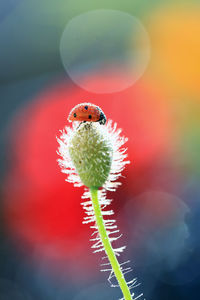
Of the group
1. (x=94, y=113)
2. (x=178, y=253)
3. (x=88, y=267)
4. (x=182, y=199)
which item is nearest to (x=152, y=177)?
(x=182, y=199)

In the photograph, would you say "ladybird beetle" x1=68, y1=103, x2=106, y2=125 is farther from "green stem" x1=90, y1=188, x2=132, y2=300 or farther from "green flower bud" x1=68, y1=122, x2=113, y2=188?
"green stem" x1=90, y1=188, x2=132, y2=300

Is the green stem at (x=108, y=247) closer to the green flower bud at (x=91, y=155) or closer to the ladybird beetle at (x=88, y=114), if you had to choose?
the green flower bud at (x=91, y=155)

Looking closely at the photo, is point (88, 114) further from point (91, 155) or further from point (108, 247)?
point (108, 247)

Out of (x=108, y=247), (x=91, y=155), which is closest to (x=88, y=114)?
(x=91, y=155)

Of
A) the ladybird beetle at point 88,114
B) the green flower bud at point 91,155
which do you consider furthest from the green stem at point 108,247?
the ladybird beetle at point 88,114

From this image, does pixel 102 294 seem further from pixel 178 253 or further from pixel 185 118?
pixel 185 118

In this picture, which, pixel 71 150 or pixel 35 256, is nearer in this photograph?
pixel 71 150

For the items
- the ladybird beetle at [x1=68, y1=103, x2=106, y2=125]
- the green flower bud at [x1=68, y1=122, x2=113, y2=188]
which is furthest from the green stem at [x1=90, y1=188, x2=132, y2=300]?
the ladybird beetle at [x1=68, y1=103, x2=106, y2=125]
